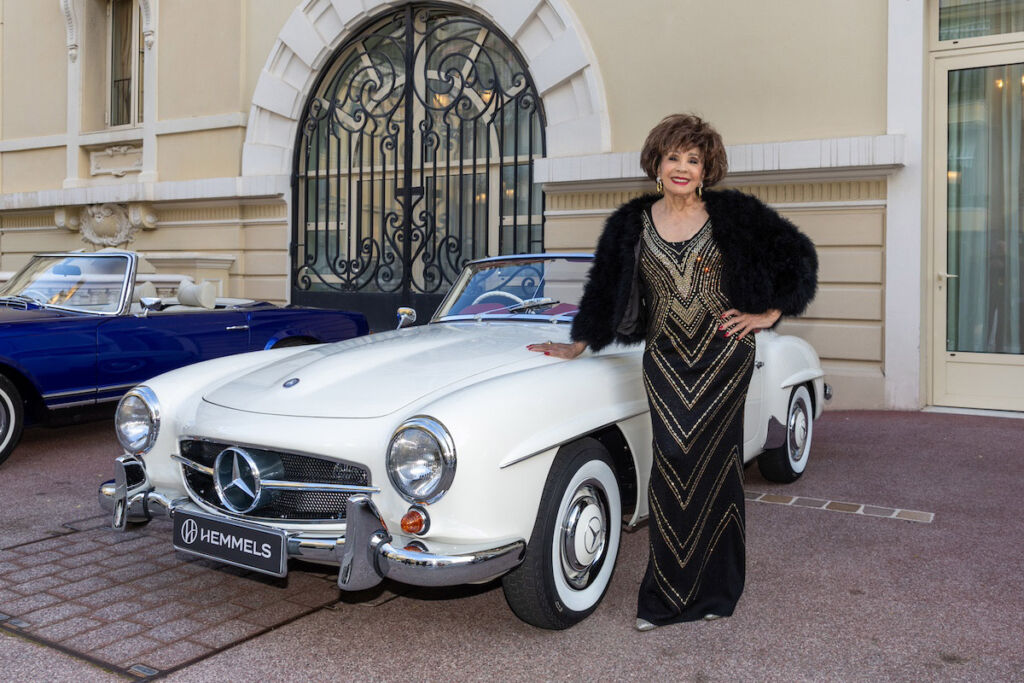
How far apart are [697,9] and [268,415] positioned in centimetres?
645

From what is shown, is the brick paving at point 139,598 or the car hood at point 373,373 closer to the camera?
the brick paving at point 139,598

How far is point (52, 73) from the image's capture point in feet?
42.2

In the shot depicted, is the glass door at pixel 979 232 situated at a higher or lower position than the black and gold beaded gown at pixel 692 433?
higher

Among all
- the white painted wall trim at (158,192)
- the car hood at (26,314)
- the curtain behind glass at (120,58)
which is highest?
the curtain behind glass at (120,58)

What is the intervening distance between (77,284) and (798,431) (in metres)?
4.64

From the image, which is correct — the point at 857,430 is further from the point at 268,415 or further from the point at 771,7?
the point at 268,415

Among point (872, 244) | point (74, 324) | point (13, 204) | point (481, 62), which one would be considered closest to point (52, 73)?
point (13, 204)

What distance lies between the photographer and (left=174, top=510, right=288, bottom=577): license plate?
2734 millimetres

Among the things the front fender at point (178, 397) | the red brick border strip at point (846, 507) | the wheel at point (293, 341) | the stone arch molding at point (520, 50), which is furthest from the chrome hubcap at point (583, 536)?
the stone arch molding at point (520, 50)

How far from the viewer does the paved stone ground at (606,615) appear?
271 cm

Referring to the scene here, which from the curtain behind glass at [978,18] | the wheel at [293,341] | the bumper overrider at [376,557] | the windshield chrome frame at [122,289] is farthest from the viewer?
the curtain behind glass at [978,18]

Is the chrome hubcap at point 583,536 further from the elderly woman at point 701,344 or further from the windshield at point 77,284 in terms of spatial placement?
the windshield at point 77,284

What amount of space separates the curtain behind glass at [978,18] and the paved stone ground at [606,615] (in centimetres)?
450

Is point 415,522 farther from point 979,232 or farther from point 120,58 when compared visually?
point 120,58
